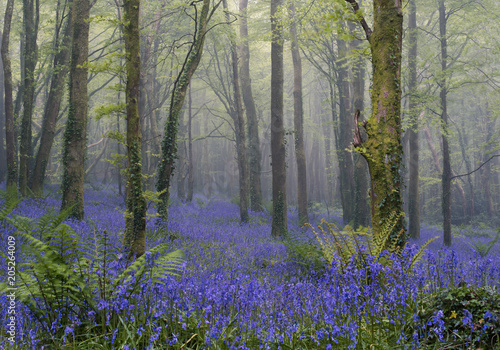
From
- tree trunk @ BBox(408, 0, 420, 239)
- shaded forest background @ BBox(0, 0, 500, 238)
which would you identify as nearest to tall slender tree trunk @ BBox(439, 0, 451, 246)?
shaded forest background @ BBox(0, 0, 500, 238)

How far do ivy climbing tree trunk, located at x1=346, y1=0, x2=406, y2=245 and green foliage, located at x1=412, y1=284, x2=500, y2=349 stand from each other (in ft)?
6.13

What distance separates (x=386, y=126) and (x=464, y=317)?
294cm

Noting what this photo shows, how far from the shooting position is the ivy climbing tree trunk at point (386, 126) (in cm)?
450

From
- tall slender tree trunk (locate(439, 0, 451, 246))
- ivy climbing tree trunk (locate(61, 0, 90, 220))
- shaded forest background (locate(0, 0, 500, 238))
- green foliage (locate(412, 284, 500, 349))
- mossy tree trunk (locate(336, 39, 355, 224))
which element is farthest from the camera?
mossy tree trunk (locate(336, 39, 355, 224))

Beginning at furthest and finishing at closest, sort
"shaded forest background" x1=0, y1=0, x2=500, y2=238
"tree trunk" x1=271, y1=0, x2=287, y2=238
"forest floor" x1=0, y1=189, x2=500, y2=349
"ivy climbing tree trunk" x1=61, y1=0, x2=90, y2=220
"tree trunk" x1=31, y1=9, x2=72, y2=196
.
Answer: "tree trunk" x1=31, y1=9, x2=72, y2=196 < "tree trunk" x1=271, y1=0, x2=287, y2=238 < "shaded forest background" x1=0, y1=0, x2=500, y2=238 < "ivy climbing tree trunk" x1=61, y1=0, x2=90, y2=220 < "forest floor" x1=0, y1=189, x2=500, y2=349

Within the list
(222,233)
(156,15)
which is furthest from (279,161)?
(156,15)

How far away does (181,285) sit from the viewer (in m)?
3.09

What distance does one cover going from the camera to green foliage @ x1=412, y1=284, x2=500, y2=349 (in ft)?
7.29

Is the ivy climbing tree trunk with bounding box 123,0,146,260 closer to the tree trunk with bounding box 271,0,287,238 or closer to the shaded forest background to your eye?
the shaded forest background

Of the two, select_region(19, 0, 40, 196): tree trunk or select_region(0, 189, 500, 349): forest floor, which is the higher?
select_region(19, 0, 40, 196): tree trunk

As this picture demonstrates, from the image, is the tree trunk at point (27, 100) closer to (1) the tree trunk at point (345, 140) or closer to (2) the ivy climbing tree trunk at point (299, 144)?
(2) the ivy climbing tree trunk at point (299, 144)

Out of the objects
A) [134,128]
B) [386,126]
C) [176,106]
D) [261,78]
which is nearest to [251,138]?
[176,106]

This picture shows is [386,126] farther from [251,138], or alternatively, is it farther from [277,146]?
[251,138]

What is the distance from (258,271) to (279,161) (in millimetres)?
5189
